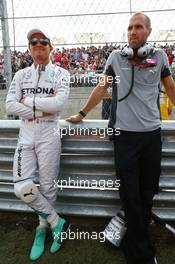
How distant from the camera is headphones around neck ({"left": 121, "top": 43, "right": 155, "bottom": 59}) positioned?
2711mm

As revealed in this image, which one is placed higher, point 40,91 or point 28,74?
point 28,74

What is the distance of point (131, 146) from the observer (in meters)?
2.79

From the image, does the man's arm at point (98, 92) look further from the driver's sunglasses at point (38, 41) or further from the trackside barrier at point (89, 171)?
the driver's sunglasses at point (38, 41)

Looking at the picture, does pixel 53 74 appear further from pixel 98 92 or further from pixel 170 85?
pixel 170 85

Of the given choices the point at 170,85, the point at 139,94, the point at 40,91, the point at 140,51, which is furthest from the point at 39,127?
the point at 170,85

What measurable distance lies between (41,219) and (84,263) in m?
0.54

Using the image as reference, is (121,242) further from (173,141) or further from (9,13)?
(9,13)

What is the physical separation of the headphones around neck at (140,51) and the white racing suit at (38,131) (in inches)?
22.1

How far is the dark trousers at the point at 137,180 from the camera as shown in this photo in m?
2.78

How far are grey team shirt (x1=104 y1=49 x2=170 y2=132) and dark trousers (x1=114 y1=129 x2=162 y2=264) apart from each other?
75mm

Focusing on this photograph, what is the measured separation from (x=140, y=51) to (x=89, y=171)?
3.70 ft

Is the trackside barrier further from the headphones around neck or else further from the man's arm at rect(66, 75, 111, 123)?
the headphones around neck

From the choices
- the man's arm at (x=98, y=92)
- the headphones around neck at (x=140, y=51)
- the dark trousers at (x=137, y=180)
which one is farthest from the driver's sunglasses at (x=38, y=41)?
the dark trousers at (x=137, y=180)

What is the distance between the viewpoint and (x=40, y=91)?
119 inches
